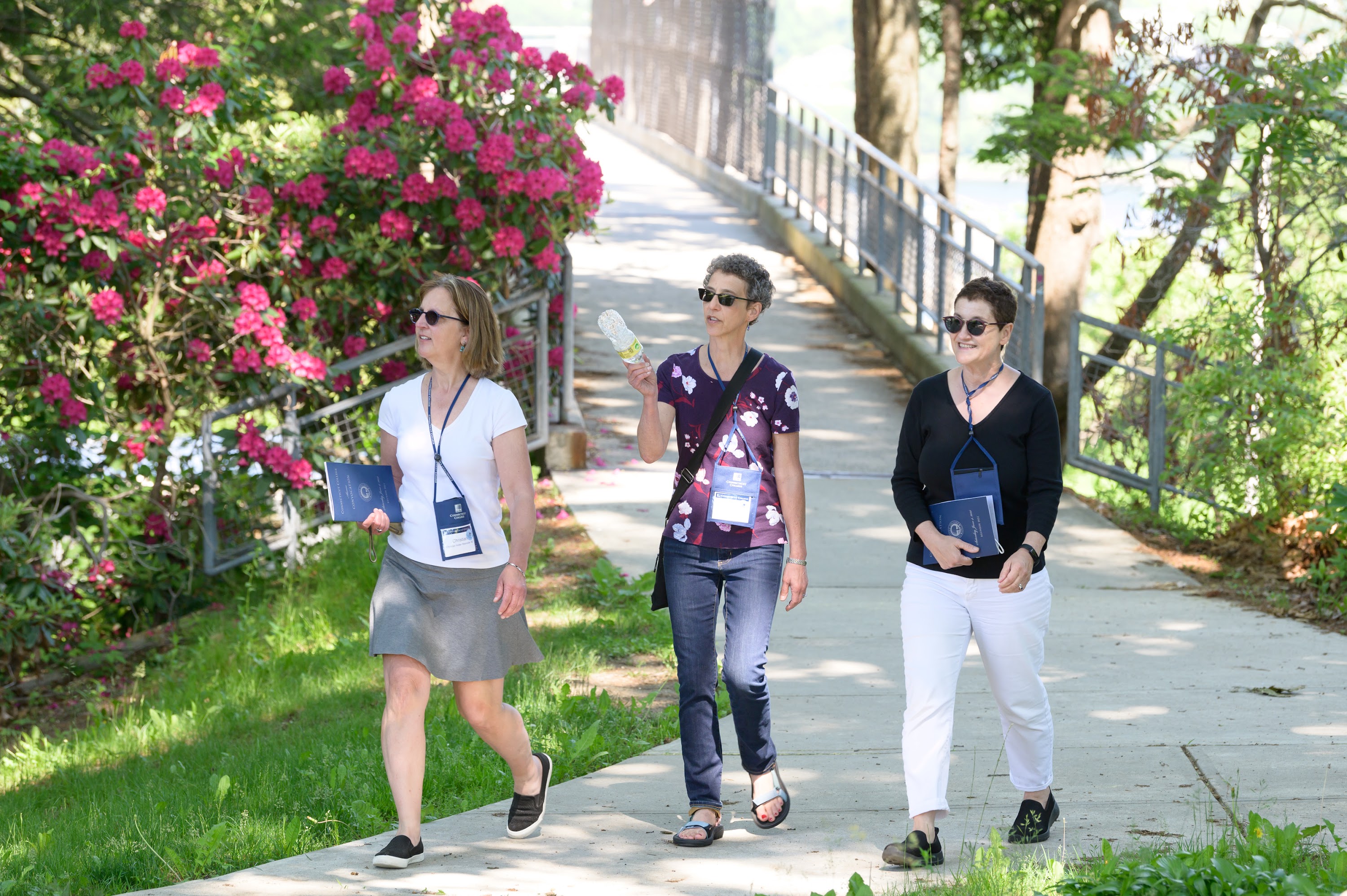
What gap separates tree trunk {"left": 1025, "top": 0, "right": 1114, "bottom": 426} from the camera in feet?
42.4

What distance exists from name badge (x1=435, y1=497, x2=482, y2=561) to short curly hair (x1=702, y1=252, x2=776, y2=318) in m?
1.01

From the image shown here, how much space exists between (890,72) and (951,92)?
115 cm

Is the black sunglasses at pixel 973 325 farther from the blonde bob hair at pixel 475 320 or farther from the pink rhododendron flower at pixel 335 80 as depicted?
the pink rhododendron flower at pixel 335 80

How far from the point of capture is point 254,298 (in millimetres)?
8492

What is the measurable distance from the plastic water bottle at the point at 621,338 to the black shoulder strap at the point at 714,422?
0.98 ft

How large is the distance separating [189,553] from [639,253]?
8327 mm

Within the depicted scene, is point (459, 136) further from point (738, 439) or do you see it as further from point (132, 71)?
point (738, 439)

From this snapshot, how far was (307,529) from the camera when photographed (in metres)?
8.78

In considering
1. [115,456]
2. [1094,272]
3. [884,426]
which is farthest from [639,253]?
[1094,272]

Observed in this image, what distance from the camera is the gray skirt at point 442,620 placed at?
427 centimetres

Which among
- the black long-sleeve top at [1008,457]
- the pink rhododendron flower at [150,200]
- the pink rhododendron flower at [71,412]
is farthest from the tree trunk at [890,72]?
the black long-sleeve top at [1008,457]

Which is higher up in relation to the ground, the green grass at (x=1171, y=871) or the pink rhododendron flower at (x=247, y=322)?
the pink rhododendron flower at (x=247, y=322)

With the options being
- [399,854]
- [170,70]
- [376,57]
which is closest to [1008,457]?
[399,854]

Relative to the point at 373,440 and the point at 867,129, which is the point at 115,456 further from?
the point at 867,129
